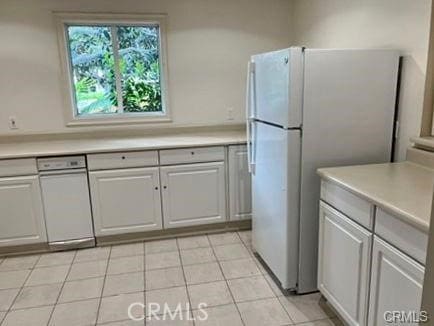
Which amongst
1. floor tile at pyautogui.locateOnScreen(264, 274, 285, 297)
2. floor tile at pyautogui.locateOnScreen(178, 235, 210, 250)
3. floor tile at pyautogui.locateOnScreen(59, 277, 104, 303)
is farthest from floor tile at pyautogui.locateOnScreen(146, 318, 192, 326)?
floor tile at pyautogui.locateOnScreen(178, 235, 210, 250)

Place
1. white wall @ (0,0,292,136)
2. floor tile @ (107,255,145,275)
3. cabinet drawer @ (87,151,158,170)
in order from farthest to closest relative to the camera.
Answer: white wall @ (0,0,292,136)
cabinet drawer @ (87,151,158,170)
floor tile @ (107,255,145,275)

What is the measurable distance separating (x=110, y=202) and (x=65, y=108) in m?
1.04

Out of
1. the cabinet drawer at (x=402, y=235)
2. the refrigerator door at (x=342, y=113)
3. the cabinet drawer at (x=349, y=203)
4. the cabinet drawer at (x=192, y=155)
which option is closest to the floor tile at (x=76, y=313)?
the cabinet drawer at (x=192, y=155)

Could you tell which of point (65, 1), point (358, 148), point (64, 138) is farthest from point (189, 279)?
point (65, 1)

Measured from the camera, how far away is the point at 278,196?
7.80 ft

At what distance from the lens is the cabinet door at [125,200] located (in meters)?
3.09

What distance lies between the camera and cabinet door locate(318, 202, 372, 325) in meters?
1.75

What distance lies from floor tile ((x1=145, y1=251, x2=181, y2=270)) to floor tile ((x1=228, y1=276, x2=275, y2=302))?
547mm

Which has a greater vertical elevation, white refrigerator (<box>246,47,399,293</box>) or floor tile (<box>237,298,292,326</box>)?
white refrigerator (<box>246,47,399,293</box>)

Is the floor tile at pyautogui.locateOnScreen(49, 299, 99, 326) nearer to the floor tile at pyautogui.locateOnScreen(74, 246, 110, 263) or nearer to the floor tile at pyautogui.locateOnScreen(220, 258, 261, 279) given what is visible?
the floor tile at pyautogui.locateOnScreen(74, 246, 110, 263)

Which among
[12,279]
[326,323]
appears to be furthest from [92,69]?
[326,323]

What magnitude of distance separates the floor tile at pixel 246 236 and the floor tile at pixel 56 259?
1.47 metres

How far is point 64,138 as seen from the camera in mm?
3457

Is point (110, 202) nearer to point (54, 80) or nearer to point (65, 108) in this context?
point (65, 108)
